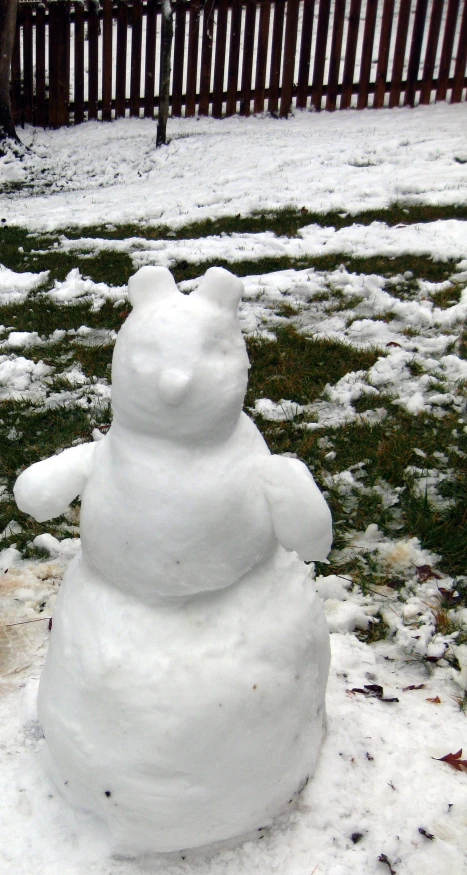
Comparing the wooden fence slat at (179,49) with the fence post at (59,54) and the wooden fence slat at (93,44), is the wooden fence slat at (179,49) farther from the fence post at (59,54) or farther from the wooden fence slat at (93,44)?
the fence post at (59,54)

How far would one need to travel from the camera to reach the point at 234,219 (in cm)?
724

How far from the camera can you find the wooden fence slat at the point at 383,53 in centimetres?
1079

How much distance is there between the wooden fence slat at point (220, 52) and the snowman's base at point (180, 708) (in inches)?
445

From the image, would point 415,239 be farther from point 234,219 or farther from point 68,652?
point 68,652

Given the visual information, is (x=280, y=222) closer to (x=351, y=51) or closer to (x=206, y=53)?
(x=351, y=51)

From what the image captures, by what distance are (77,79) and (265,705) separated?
41.5 ft

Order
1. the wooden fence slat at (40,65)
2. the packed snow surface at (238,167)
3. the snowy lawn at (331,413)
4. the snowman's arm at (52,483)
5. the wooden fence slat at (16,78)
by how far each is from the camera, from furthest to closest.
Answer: the wooden fence slat at (16,78) → the wooden fence slat at (40,65) → the packed snow surface at (238,167) → the snowy lawn at (331,413) → the snowman's arm at (52,483)

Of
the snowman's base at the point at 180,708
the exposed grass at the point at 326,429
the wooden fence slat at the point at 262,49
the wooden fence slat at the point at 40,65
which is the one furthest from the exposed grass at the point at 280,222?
the wooden fence slat at the point at 40,65

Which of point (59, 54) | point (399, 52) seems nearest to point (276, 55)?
point (399, 52)

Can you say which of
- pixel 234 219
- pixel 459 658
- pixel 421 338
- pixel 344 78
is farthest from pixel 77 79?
pixel 459 658

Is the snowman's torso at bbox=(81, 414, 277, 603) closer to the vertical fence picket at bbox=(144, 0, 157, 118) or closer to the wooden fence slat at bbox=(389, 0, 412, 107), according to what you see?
the wooden fence slat at bbox=(389, 0, 412, 107)

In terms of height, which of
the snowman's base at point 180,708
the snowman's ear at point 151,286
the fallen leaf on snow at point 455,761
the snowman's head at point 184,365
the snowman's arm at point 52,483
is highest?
the snowman's ear at point 151,286

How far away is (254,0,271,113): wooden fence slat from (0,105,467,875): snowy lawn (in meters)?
2.41

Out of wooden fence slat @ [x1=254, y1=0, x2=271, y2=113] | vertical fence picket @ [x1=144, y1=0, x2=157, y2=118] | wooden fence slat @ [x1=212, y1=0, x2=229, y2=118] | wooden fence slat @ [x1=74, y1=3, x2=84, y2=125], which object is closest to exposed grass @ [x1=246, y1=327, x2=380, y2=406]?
wooden fence slat @ [x1=254, y1=0, x2=271, y2=113]
